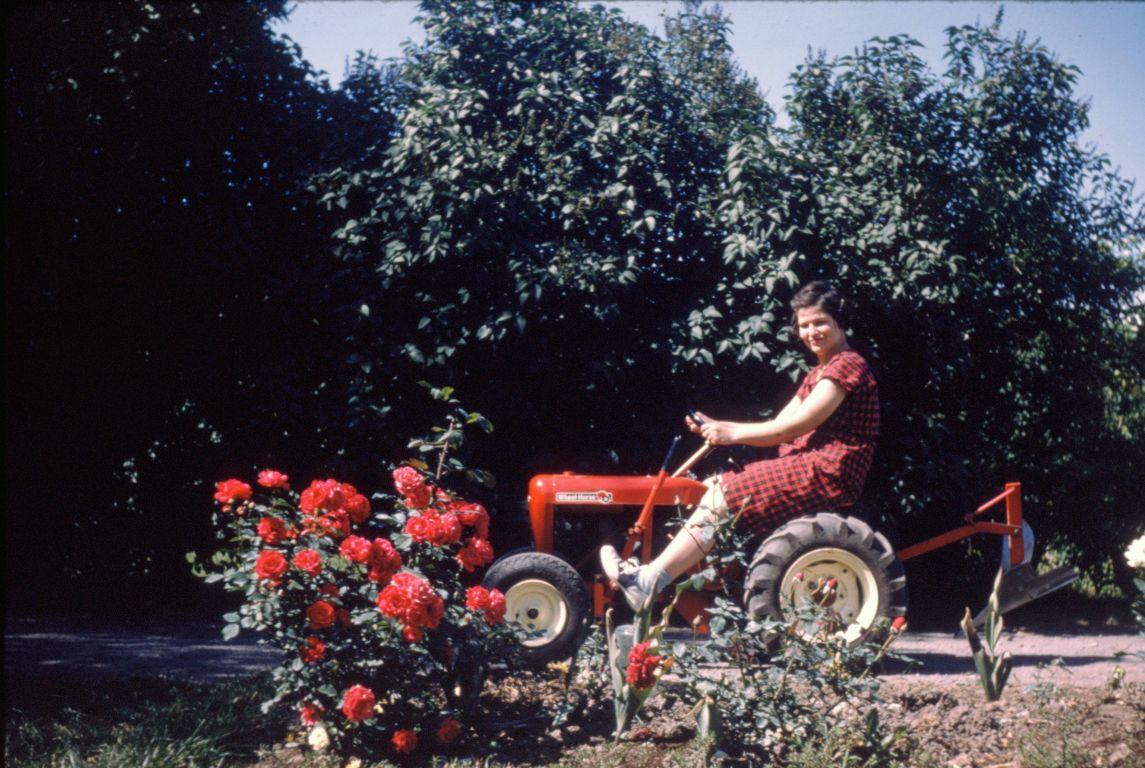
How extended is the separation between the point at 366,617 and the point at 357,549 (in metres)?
0.22

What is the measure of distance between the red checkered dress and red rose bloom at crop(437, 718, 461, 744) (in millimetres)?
1488

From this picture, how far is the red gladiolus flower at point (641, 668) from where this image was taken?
283 centimetres

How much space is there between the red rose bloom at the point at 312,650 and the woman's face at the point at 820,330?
2.35 metres

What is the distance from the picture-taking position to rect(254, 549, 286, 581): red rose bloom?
2775 mm

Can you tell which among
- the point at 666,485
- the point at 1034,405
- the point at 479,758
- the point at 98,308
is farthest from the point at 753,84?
the point at 479,758

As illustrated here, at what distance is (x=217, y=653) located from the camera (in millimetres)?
4863

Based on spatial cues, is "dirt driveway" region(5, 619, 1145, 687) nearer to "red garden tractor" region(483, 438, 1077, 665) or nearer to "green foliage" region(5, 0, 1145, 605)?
"red garden tractor" region(483, 438, 1077, 665)

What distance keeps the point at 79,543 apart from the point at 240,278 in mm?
2173

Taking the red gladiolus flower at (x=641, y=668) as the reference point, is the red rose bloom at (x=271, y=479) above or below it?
above

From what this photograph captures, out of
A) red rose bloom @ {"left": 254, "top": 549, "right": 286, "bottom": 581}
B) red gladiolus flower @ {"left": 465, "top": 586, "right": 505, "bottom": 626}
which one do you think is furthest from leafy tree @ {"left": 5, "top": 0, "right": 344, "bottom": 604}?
red rose bloom @ {"left": 254, "top": 549, "right": 286, "bottom": 581}

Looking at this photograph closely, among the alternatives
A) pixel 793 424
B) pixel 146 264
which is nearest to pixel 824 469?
pixel 793 424

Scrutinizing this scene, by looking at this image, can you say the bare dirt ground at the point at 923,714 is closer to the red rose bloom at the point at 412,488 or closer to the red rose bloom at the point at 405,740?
the red rose bloom at the point at 405,740

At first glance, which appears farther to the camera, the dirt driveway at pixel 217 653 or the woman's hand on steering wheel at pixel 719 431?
the dirt driveway at pixel 217 653

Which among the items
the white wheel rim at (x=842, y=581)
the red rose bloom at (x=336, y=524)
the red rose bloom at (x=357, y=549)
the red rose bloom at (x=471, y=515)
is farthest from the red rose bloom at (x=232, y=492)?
the white wheel rim at (x=842, y=581)
